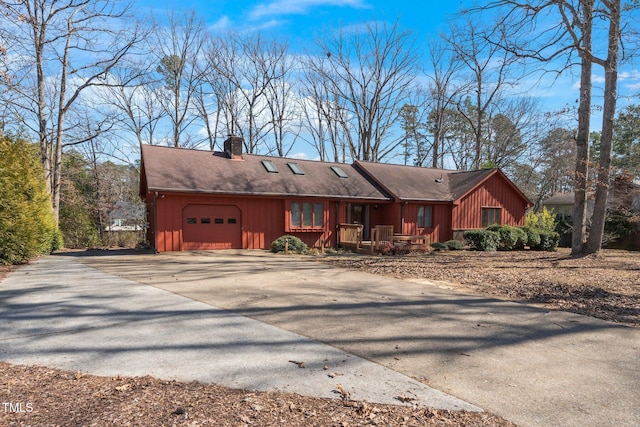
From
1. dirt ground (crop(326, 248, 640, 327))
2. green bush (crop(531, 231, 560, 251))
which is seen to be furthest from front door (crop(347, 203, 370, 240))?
green bush (crop(531, 231, 560, 251))

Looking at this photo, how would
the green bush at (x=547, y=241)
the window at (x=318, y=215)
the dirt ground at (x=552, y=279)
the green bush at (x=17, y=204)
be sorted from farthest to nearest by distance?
the green bush at (x=547, y=241) → the window at (x=318, y=215) → the green bush at (x=17, y=204) → the dirt ground at (x=552, y=279)

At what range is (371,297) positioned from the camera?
7527mm

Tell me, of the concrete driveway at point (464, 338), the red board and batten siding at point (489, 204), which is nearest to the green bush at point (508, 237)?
the red board and batten siding at point (489, 204)

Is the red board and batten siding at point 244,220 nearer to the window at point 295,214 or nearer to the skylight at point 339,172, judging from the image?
the window at point 295,214

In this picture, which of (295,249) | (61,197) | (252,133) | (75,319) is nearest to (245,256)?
(295,249)

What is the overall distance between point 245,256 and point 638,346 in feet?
39.5

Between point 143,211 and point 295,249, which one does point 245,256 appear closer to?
point 295,249

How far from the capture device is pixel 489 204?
2339cm

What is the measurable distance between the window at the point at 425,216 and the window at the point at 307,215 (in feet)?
19.2

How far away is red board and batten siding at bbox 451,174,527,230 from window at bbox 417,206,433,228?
1.36 meters

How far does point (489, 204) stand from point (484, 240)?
5200 millimetres

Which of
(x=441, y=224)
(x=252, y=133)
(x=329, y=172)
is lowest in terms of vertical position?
(x=441, y=224)

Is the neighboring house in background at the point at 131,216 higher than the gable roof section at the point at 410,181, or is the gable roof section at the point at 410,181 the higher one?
the gable roof section at the point at 410,181

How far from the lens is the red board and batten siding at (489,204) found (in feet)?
73.3
